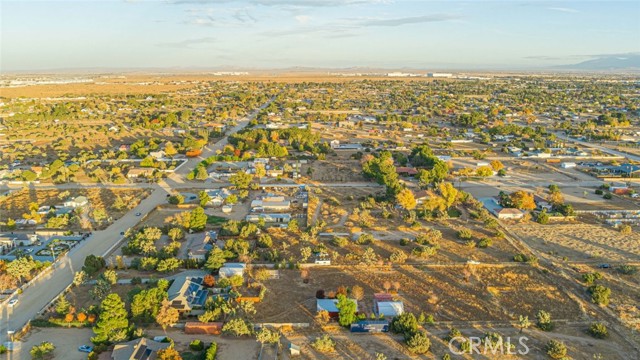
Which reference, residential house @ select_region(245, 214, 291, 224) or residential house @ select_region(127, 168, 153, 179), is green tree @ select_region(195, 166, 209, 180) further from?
residential house @ select_region(245, 214, 291, 224)

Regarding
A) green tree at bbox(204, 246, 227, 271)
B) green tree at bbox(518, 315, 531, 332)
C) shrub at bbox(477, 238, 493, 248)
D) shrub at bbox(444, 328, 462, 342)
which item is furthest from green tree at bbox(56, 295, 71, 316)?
shrub at bbox(477, 238, 493, 248)

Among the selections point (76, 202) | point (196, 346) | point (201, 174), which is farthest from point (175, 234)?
point (201, 174)

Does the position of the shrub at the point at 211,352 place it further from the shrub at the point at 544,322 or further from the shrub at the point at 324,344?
the shrub at the point at 544,322

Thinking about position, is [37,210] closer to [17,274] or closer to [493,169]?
[17,274]

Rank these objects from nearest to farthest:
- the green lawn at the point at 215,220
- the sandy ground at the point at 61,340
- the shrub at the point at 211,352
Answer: the shrub at the point at 211,352 → the sandy ground at the point at 61,340 → the green lawn at the point at 215,220

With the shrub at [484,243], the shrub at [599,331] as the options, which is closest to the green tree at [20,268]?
the shrub at [484,243]
